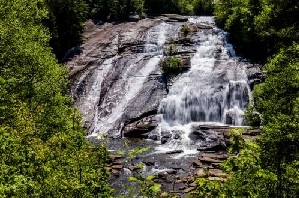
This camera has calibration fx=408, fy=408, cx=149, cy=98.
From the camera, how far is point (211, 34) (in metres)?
54.4

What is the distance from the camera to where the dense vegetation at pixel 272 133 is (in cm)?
911

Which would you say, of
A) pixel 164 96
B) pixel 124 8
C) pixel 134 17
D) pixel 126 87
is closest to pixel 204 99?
pixel 164 96

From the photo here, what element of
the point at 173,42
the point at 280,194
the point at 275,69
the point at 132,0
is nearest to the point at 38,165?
the point at 280,194

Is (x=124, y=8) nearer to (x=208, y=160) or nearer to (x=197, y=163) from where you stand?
(x=208, y=160)

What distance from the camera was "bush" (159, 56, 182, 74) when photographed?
46656mm

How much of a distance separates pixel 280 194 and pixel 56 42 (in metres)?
49.2

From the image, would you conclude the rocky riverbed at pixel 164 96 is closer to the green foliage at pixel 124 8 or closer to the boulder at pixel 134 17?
the boulder at pixel 134 17

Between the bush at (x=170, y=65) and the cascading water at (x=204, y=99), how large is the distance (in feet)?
3.46

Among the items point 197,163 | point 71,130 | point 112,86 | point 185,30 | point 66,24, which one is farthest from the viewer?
point 66,24

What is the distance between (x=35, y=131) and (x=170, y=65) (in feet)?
101

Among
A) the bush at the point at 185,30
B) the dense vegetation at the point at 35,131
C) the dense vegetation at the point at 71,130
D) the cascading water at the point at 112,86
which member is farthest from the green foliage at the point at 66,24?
the dense vegetation at the point at 35,131

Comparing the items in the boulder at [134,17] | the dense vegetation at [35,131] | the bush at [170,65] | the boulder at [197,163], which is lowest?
the boulder at [197,163]

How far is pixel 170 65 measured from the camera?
4659 centimetres

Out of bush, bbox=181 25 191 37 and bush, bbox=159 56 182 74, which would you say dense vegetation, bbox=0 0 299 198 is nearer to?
bush, bbox=159 56 182 74
